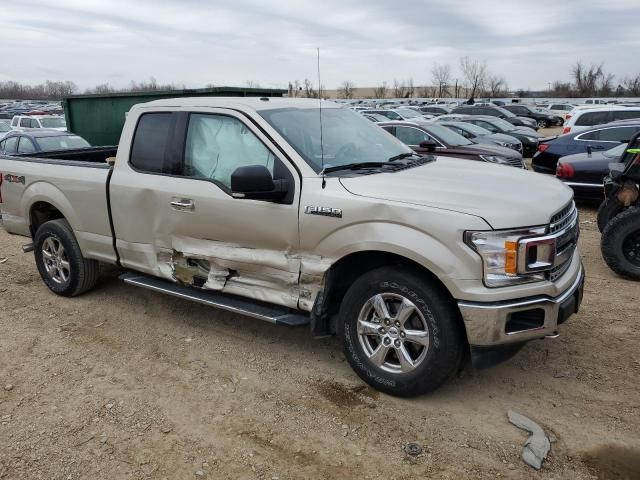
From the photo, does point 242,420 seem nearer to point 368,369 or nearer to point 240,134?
point 368,369

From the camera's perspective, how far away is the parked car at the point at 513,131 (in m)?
18.5

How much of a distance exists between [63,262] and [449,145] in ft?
25.7

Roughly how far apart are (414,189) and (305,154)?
33.9 inches

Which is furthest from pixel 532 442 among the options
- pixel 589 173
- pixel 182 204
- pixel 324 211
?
pixel 589 173

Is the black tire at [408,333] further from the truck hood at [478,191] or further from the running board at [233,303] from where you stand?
the truck hood at [478,191]

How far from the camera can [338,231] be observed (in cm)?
360

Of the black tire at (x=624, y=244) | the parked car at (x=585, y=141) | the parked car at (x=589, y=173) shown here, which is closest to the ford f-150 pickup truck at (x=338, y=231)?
the black tire at (x=624, y=244)

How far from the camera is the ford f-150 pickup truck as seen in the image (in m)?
3.22

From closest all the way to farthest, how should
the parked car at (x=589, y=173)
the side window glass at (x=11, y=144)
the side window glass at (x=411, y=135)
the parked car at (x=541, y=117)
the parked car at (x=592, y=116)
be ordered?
1. the parked car at (x=589, y=173)
2. the side window glass at (x=411, y=135)
3. the side window glass at (x=11, y=144)
4. the parked car at (x=592, y=116)
5. the parked car at (x=541, y=117)

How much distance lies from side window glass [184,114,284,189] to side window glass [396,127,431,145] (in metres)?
7.57

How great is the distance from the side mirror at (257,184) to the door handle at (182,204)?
0.61 meters

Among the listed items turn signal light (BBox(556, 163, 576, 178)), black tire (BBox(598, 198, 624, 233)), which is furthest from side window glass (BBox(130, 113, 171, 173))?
turn signal light (BBox(556, 163, 576, 178))

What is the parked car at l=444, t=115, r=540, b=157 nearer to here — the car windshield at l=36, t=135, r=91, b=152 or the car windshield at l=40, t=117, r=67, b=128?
the car windshield at l=36, t=135, r=91, b=152

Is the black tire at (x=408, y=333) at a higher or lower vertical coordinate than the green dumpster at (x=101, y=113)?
lower
